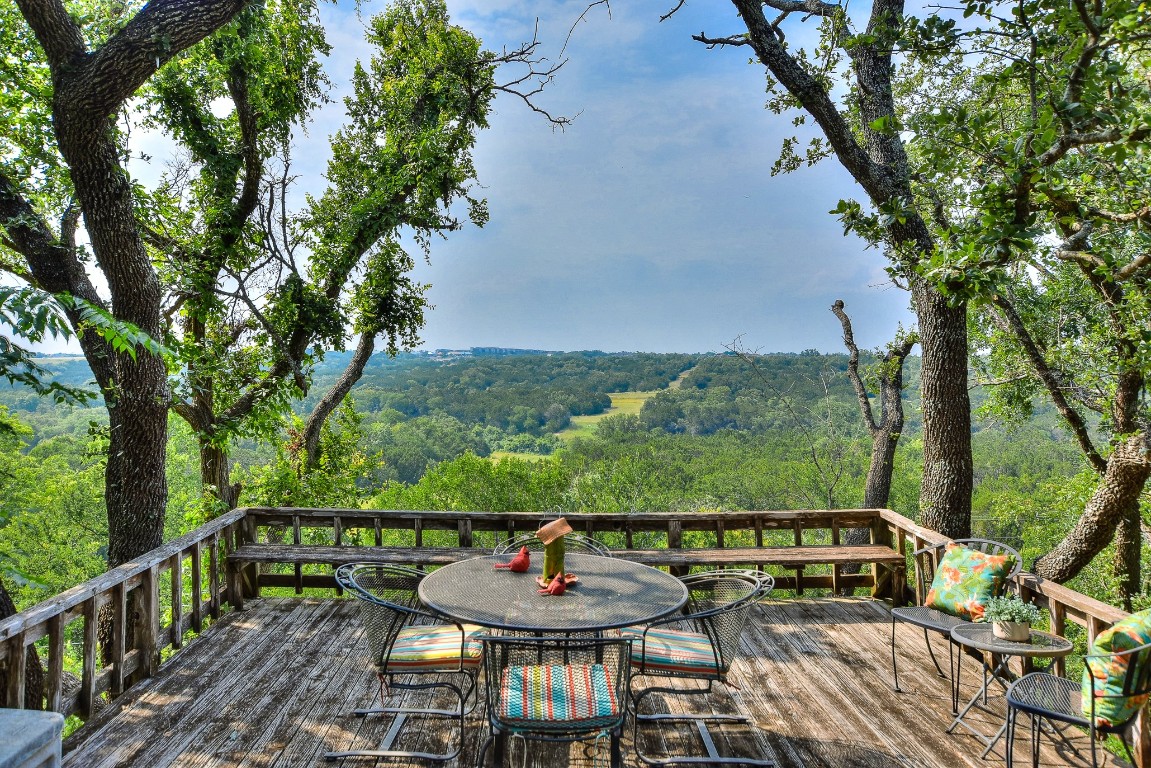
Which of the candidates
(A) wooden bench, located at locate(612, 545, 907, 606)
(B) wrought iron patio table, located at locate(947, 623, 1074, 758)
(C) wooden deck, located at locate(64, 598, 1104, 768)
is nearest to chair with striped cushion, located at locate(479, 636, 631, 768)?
(C) wooden deck, located at locate(64, 598, 1104, 768)

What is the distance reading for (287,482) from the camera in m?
8.60

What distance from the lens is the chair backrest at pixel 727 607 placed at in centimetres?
254

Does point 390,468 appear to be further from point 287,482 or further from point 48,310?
point 48,310

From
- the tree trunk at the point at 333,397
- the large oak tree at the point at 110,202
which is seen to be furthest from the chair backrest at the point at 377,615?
the tree trunk at the point at 333,397

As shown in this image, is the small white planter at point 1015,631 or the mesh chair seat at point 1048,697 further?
the small white planter at point 1015,631

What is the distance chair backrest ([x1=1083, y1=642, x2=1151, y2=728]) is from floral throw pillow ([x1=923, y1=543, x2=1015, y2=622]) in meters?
0.94

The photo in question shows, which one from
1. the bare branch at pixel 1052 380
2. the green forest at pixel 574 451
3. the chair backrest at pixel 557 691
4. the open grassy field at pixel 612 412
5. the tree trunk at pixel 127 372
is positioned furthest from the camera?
the open grassy field at pixel 612 412

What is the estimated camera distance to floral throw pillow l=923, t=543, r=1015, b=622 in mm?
3096

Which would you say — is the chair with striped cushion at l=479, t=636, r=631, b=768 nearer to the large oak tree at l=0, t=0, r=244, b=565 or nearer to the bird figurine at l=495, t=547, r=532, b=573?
the bird figurine at l=495, t=547, r=532, b=573

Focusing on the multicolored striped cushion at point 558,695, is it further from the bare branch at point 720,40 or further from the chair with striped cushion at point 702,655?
the bare branch at point 720,40

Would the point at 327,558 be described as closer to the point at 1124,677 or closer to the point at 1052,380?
the point at 1124,677

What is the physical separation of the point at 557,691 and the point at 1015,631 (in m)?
1.95

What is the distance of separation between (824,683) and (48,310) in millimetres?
3946

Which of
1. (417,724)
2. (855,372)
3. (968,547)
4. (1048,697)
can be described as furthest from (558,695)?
(855,372)
